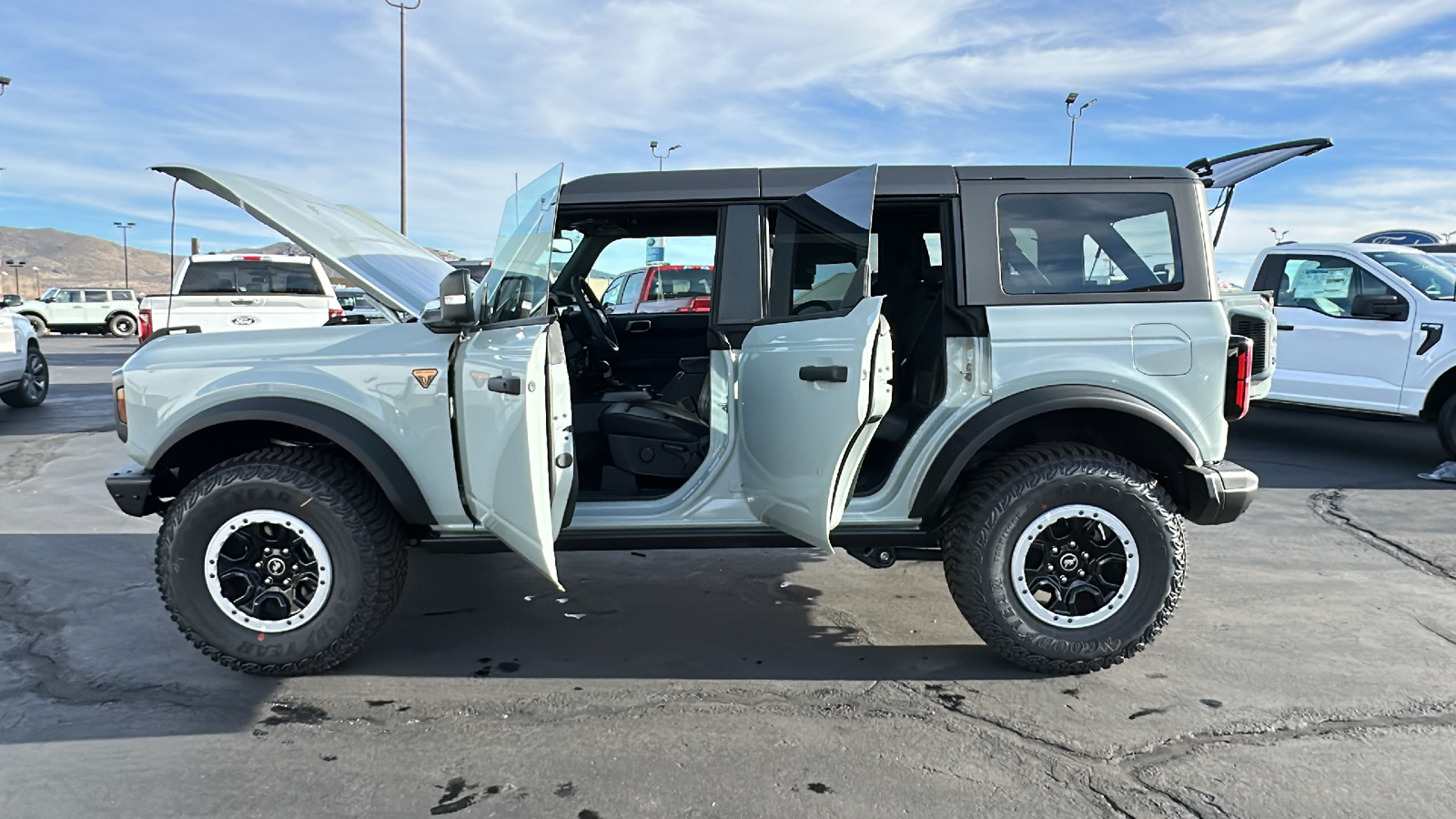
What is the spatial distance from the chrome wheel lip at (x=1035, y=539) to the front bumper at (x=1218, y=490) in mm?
338

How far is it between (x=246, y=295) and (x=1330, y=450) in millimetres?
11357

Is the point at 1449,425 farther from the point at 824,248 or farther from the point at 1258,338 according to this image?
the point at 824,248

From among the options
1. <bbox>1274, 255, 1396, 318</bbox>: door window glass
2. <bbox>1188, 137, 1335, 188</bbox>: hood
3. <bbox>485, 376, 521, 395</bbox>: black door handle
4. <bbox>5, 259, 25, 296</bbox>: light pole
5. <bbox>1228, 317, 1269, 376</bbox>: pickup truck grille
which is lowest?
<bbox>485, 376, 521, 395</bbox>: black door handle

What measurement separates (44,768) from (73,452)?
6715 millimetres

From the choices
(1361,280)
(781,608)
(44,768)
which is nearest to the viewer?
(44,768)

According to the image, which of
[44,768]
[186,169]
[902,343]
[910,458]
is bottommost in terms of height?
[44,768]

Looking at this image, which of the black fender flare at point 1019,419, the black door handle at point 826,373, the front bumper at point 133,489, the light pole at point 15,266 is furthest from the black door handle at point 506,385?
the light pole at point 15,266

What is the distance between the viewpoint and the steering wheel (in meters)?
4.77

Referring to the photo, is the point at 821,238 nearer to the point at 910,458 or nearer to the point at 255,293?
the point at 910,458

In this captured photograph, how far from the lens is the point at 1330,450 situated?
8375 mm

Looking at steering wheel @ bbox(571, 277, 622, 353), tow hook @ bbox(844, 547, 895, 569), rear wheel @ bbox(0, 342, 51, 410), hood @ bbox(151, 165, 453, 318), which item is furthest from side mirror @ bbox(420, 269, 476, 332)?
rear wheel @ bbox(0, 342, 51, 410)

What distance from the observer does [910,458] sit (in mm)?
3578

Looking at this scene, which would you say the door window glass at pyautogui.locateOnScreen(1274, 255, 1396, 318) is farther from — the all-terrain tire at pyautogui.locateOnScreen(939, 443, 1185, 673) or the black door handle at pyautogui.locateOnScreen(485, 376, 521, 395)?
the black door handle at pyautogui.locateOnScreen(485, 376, 521, 395)

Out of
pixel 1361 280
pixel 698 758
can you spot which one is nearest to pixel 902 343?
pixel 698 758
